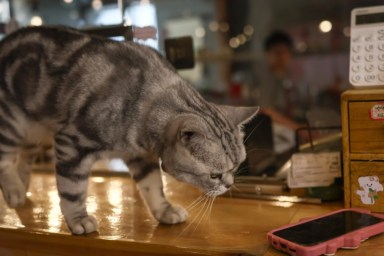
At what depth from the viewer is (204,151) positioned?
3.04ft

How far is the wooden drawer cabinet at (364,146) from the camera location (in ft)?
3.27

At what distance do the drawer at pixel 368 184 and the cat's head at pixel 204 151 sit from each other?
0.27 metres

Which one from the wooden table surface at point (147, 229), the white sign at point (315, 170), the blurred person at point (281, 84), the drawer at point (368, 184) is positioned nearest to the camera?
the wooden table surface at point (147, 229)

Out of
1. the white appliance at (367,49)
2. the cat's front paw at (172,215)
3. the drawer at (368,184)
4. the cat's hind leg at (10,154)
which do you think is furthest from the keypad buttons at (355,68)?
the cat's hind leg at (10,154)

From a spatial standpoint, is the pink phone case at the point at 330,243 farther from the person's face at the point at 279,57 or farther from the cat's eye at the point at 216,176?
the person's face at the point at 279,57

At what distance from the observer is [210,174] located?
0.95 metres

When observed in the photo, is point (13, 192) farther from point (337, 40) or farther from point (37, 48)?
point (337, 40)

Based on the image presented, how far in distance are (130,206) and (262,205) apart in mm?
362

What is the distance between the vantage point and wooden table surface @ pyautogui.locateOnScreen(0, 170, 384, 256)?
91 cm

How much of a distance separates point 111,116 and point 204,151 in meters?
0.24

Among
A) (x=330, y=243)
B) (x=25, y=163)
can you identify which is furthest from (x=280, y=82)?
(x=330, y=243)

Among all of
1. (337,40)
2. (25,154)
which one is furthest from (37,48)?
(337,40)

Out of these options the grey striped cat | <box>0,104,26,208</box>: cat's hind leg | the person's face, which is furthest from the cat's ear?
the person's face

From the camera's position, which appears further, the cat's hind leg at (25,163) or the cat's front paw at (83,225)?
the cat's hind leg at (25,163)
